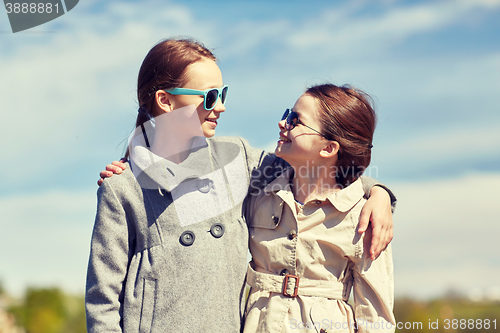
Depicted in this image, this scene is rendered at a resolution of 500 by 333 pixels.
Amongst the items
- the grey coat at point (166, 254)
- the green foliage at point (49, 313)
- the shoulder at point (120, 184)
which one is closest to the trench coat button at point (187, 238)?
the grey coat at point (166, 254)

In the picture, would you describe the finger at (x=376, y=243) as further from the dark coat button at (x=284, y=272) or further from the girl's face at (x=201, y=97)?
the girl's face at (x=201, y=97)

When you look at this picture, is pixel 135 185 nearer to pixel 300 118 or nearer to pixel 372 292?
pixel 300 118

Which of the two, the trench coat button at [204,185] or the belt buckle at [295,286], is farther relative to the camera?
the trench coat button at [204,185]

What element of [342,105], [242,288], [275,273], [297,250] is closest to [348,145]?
[342,105]

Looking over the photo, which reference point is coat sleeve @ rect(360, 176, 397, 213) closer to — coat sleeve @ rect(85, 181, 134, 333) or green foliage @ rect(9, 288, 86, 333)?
coat sleeve @ rect(85, 181, 134, 333)

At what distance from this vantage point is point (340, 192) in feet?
11.7

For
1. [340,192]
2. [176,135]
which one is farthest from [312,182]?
[176,135]

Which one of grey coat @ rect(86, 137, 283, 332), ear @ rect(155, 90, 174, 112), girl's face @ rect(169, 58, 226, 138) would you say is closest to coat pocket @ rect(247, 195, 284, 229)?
grey coat @ rect(86, 137, 283, 332)

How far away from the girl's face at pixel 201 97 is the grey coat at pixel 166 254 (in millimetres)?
320

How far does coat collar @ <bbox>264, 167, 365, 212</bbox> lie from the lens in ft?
11.5

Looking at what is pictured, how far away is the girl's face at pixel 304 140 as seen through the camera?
370 cm

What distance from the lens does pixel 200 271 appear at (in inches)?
127

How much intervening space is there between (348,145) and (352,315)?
1381mm

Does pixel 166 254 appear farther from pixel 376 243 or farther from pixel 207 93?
pixel 376 243
